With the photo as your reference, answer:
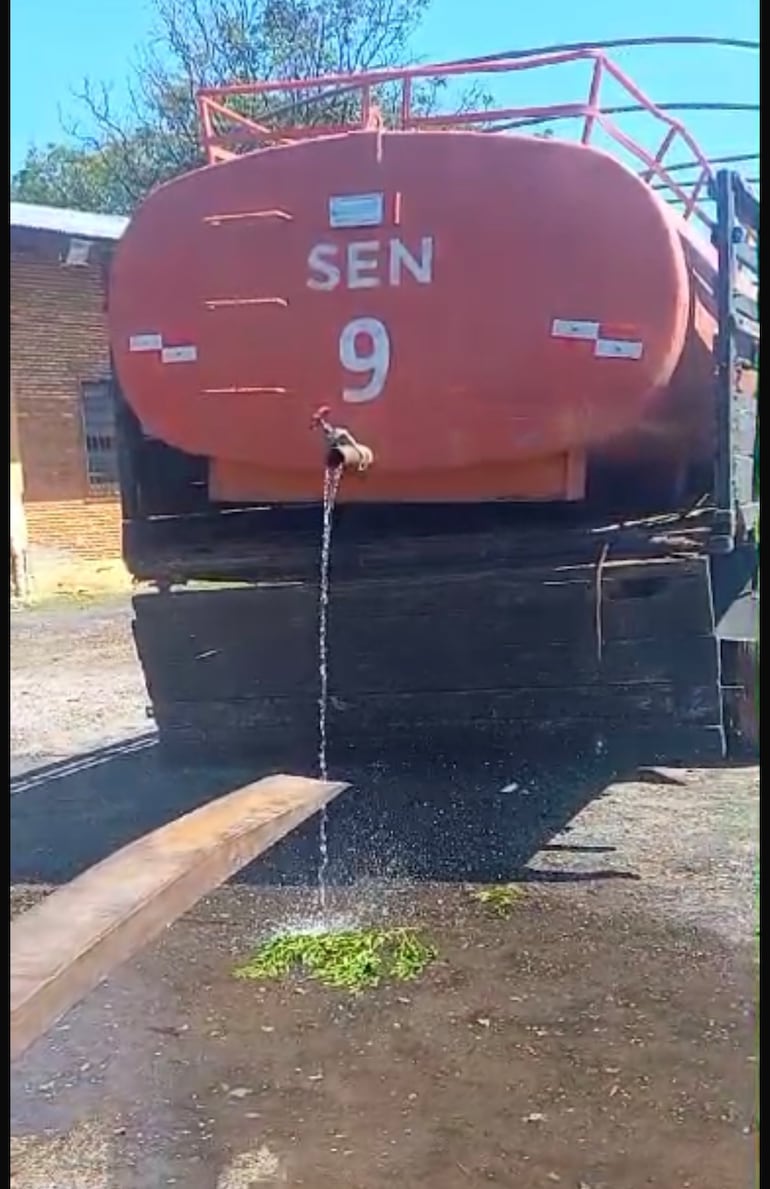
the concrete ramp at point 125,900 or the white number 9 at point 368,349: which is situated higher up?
the white number 9 at point 368,349

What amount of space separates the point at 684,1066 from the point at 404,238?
2.57 metres

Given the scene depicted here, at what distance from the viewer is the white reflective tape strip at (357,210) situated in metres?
4.51

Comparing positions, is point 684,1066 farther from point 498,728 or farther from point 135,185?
point 135,185

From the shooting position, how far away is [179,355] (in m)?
4.78

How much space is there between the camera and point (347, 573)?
17.4 feet

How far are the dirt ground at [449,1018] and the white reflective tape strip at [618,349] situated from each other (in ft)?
4.97

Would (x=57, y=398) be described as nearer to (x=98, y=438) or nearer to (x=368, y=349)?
(x=98, y=438)

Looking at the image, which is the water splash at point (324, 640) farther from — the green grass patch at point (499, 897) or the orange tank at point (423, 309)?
the green grass patch at point (499, 897)

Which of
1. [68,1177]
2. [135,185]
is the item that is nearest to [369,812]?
[68,1177]

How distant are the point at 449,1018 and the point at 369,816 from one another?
Answer: 5.70 ft

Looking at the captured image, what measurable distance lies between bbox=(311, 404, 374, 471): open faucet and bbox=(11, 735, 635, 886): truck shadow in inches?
48.1

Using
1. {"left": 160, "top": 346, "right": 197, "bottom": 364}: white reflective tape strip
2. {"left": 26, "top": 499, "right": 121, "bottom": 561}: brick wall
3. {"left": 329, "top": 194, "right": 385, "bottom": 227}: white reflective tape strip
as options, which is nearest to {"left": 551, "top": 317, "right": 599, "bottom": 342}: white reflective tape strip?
{"left": 329, "top": 194, "right": 385, "bottom": 227}: white reflective tape strip

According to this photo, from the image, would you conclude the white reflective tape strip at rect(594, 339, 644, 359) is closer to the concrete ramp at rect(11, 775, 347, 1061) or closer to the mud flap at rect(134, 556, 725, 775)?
the mud flap at rect(134, 556, 725, 775)

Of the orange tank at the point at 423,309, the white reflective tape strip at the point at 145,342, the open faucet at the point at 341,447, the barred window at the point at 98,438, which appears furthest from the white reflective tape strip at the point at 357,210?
the barred window at the point at 98,438
